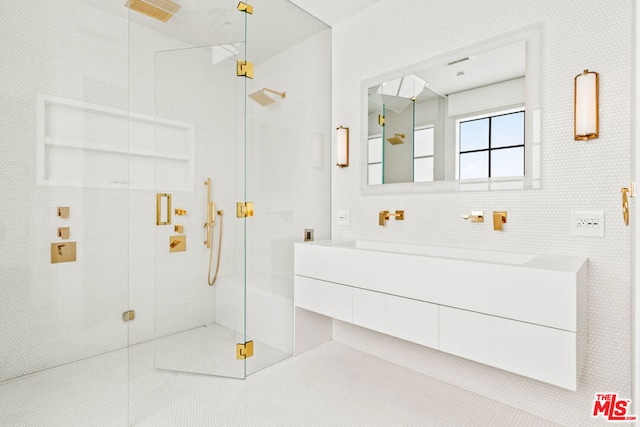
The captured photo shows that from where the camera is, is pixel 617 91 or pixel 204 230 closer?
pixel 617 91

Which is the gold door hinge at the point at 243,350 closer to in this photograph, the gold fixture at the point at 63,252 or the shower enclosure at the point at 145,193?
the shower enclosure at the point at 145,193

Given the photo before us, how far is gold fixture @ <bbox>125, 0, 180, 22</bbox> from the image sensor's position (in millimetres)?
2086

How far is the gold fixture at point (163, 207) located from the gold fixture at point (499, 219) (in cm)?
201

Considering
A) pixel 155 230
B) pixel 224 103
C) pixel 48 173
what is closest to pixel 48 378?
pixel 155 230

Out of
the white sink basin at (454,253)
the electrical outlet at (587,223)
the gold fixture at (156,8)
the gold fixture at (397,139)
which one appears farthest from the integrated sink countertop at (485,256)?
the gold fixture at (156,8)

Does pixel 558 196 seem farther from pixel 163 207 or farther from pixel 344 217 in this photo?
pixel 163 207

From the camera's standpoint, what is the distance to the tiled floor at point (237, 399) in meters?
1.71

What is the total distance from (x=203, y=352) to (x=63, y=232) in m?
1.15

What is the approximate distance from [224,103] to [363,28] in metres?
1.29

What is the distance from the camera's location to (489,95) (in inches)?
78.4

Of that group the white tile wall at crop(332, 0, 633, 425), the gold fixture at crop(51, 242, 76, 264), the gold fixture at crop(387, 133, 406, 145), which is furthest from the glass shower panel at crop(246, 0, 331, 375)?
the gold fixture at crop(51, 242, 76, 264)

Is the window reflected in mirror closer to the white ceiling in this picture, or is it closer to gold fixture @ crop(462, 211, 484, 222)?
gold fixture @ crop(462, 211, 484, 222)

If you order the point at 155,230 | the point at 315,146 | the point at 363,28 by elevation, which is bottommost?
the point at 155,230

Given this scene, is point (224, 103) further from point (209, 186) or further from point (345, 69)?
point (345, 69)
